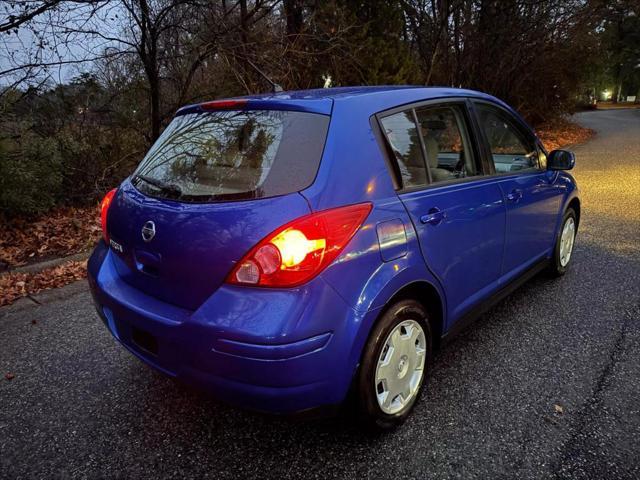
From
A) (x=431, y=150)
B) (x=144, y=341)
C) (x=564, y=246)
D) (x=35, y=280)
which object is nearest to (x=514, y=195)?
(x=431, y=150)

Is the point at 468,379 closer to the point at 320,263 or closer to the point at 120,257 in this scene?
the point at 320,263

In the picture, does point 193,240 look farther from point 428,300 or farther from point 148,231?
point 428,300

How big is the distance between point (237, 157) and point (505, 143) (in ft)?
7.38

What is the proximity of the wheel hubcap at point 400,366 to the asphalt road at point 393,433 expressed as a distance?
0.17m

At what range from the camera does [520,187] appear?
3.19m

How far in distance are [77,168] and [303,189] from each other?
22.2 ft

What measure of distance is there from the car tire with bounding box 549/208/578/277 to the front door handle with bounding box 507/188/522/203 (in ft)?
3.57

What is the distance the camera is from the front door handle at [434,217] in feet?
7.43

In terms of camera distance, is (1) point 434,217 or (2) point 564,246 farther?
(2) point 564,246

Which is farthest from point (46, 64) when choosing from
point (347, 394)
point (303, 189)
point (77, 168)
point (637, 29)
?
point (637, 29)

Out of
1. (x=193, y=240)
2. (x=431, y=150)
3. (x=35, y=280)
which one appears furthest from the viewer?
(x=35, y=280)

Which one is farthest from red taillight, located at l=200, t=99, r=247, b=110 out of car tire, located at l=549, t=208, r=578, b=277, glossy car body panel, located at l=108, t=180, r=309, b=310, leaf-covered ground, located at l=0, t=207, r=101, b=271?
leaf-covered ground, located at l=0, t=207, r=101, b=271

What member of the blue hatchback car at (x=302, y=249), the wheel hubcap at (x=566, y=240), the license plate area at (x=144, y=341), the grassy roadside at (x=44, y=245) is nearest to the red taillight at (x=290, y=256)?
the blue hatchback car at (x=302, y=249)

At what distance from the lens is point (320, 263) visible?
5.99ft
